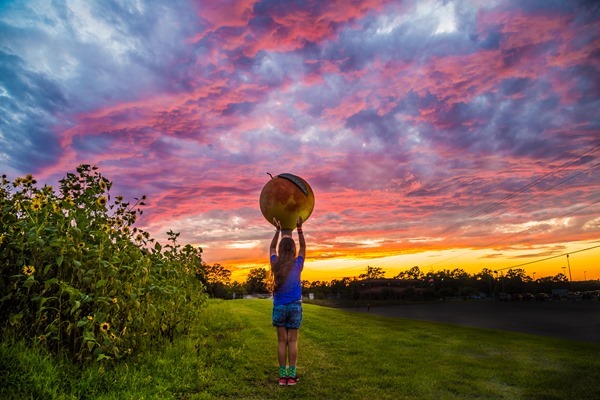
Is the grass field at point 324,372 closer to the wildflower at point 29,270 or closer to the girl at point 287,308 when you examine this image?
the girl at point 287,308

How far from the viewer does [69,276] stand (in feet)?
18.8

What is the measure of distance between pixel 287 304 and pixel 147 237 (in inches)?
127

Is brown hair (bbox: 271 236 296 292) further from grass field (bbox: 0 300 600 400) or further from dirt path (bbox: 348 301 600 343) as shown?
dirt path (bbox: 348 301 600 343)

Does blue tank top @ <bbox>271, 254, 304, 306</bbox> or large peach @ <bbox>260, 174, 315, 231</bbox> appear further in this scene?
large peach @ <bbox>260, 174, 315, 231</bbox>

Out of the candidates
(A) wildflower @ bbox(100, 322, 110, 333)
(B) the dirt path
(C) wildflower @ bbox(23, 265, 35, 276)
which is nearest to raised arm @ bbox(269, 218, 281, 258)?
(A) wildflower @ bbox(100, 322, 110, 333)

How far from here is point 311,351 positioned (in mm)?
9680

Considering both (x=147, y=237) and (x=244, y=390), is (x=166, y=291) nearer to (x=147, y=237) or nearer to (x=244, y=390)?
(x=147, y=237)

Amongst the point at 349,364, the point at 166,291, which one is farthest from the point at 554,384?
the point at 166,291

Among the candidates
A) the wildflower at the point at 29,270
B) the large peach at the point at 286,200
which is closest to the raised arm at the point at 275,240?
the large peach at the point at 286,200

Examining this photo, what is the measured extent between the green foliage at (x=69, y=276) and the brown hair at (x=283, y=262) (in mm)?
1986

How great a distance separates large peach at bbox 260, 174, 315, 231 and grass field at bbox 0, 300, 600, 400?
270cm

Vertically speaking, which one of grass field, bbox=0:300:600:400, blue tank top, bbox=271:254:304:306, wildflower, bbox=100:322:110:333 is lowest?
grass field, bbox=0:300:600:400

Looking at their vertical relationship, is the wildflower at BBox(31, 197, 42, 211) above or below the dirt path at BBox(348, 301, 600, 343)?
above

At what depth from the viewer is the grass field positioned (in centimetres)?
498
